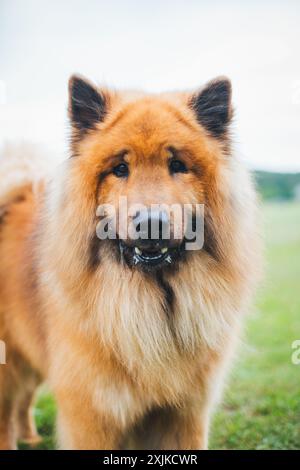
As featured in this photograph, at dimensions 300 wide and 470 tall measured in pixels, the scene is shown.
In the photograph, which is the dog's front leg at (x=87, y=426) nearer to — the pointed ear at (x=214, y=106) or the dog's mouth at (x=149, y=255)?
the dog's mouth at (x=149, y=255)

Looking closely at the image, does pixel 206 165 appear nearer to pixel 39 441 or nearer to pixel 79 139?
pixel 79 139

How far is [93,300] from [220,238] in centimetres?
65

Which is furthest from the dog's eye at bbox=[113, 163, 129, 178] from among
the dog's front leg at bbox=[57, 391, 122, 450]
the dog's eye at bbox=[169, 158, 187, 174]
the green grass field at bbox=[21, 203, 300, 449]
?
the dog's front leg at bbox=[57, 391, 122, 450]

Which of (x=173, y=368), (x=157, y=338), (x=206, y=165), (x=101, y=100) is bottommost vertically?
(x=173, y=368)

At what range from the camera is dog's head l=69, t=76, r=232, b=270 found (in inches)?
84.7

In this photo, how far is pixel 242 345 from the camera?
2.81 meters

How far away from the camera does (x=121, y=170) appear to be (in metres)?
2.28

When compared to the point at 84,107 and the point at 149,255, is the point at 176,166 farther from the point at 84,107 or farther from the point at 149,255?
the point at 84,107

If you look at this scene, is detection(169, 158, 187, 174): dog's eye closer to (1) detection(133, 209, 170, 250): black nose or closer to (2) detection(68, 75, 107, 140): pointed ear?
(1) detection(133, 209, 170, 250): black nose

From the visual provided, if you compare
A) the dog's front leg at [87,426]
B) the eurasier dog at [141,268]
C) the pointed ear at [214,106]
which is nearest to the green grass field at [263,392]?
the eurasier dog at [141,268]

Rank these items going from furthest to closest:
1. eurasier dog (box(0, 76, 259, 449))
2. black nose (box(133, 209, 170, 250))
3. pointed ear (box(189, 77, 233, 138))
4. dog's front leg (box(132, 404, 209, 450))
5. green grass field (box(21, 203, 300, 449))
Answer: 1. green grass field (box(21, 203, 300, 449))
2. dog's front leg (box(132, 404, 209, 450))
3. pointed ear (box(189, 77, 233, 138))
4. eurasier dog (box(0, 76, 259, 449))
5. black nose (box(133, 209, 170, 250))

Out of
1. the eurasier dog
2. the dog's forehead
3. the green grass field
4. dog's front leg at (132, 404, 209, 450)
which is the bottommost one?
the green grass field

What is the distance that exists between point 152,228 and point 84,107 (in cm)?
78
